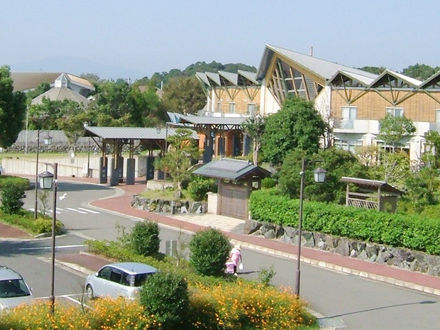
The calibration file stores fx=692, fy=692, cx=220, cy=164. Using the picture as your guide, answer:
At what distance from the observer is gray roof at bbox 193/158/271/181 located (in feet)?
118

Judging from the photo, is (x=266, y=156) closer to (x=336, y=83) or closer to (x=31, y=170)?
(x=336, y=83)

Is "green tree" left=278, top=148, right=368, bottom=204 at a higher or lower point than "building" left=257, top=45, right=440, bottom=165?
lower

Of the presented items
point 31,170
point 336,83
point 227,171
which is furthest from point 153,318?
point 31,170

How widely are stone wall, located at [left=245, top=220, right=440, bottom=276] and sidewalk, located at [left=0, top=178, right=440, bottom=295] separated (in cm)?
30

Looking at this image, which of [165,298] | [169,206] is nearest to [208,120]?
[169,206]

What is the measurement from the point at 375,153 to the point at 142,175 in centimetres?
2398

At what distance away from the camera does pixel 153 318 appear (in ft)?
51.5

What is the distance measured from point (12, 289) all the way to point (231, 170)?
20046mm

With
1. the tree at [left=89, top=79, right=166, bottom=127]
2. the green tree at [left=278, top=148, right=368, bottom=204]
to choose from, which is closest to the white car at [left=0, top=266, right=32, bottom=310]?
the green tree at [left=278, top=148, right=368, bottom=204]

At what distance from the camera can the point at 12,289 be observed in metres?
18.0

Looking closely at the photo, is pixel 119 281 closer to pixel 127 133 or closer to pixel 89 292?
pixel 89 292

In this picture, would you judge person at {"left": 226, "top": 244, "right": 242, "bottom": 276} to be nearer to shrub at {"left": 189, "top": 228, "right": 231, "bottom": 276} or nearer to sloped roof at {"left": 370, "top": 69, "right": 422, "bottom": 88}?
shrub at {"left": 189, "top": 228, "right": 231, "bottom": 276}

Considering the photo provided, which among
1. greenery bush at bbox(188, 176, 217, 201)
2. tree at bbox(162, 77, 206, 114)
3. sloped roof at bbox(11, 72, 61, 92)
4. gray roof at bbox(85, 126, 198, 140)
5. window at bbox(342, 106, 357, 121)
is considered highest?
sloped roof at bbox(11, 72, 61, 92)

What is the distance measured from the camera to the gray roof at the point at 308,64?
52.7m
